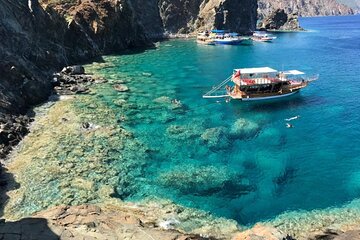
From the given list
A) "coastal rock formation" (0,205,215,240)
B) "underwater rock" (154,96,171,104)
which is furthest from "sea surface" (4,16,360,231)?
"coastal rock formation" (0,205,215,240)

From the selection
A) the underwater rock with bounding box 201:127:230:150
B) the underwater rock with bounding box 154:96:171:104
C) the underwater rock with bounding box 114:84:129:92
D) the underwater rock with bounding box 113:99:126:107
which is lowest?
the underwater rock with bounding box 201:127:230:150

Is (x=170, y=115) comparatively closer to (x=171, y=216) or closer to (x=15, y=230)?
(x=171, y=216)

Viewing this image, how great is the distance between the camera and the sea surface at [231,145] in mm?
39634

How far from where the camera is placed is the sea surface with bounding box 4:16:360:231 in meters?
39.6

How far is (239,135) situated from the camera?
2205 inches

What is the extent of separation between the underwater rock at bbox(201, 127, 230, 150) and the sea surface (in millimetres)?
150

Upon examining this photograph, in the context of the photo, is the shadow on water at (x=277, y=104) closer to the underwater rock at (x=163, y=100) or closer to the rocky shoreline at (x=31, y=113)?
the underwater rock at (x=163, y=100)

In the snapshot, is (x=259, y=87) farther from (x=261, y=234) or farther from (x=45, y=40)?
(x=45, y=40)

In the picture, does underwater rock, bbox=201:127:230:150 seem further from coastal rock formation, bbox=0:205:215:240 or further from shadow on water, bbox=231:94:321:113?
coastal rock formation, bbox=0:205:215:240

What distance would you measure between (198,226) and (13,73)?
50.7m

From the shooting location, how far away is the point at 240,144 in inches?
2078

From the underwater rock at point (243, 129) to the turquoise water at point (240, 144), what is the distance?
0.54ft

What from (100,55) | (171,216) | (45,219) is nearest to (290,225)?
(171,216)

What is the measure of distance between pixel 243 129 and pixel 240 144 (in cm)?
629
